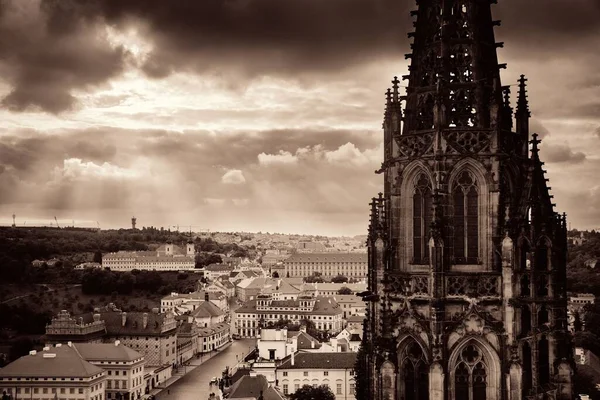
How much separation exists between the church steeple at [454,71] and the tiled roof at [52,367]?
7876 cm

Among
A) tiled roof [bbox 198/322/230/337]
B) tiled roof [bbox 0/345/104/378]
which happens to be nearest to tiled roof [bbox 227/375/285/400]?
tiled roof [bbox 0/345/104/378]

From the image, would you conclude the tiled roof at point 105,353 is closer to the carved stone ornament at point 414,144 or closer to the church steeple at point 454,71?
the carved stone ornament at point 414,144

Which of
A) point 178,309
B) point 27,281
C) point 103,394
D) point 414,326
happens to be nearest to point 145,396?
point 103,394

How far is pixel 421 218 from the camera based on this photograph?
1794cm

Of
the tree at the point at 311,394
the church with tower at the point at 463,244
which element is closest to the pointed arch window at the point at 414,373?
the church with tower at the point at 463,244

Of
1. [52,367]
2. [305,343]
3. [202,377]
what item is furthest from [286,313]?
[52,367]

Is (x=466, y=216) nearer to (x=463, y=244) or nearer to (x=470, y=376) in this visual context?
(x=463, y=244)

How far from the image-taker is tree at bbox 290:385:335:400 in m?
72.6

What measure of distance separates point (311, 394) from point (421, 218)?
58.2m

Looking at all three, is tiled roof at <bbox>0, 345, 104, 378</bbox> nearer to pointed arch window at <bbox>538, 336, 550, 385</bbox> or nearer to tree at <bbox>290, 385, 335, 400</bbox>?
tree at <bbox>290, 385, 335, 400</bbox>

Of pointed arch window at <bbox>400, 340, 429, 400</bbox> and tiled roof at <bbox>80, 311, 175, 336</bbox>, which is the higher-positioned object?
pointed arch window at <bbox>400, 340, 429, 400</bbox>

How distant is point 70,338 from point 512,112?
109836 mm

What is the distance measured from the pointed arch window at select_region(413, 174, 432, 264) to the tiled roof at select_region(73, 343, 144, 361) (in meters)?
86.9

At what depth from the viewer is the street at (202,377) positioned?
313ft
